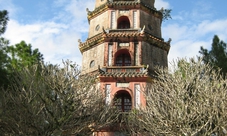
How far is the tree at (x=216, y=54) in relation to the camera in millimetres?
19047

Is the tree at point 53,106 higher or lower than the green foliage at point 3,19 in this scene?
lower

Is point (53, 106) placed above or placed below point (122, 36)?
below

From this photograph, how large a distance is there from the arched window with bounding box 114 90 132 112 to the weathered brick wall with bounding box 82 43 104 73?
2057 millimetres

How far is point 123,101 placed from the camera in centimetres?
1739

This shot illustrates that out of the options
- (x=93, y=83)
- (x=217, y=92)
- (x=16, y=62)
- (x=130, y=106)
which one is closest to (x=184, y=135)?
(x=217, y=92)

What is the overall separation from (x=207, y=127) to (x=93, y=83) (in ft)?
21.4

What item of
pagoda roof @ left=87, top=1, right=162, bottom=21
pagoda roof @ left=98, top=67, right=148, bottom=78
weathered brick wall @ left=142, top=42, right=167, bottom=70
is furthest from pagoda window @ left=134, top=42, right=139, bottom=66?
pagoda roof @ left=87, top=1, right=162, bottom=21

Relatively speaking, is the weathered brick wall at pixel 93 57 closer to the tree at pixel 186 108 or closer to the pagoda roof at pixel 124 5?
the pagoda roof at pixel 124 5

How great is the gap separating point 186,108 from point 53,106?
5558mm

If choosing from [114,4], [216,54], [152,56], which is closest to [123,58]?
[152,56]

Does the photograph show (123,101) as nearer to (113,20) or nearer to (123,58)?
(123,58)

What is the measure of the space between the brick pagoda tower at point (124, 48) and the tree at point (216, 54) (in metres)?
2.53

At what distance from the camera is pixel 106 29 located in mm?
18594

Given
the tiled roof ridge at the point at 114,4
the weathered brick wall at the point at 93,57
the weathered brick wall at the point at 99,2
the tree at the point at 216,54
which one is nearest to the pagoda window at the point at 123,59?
the weathered brick wall at the point at 93,57
